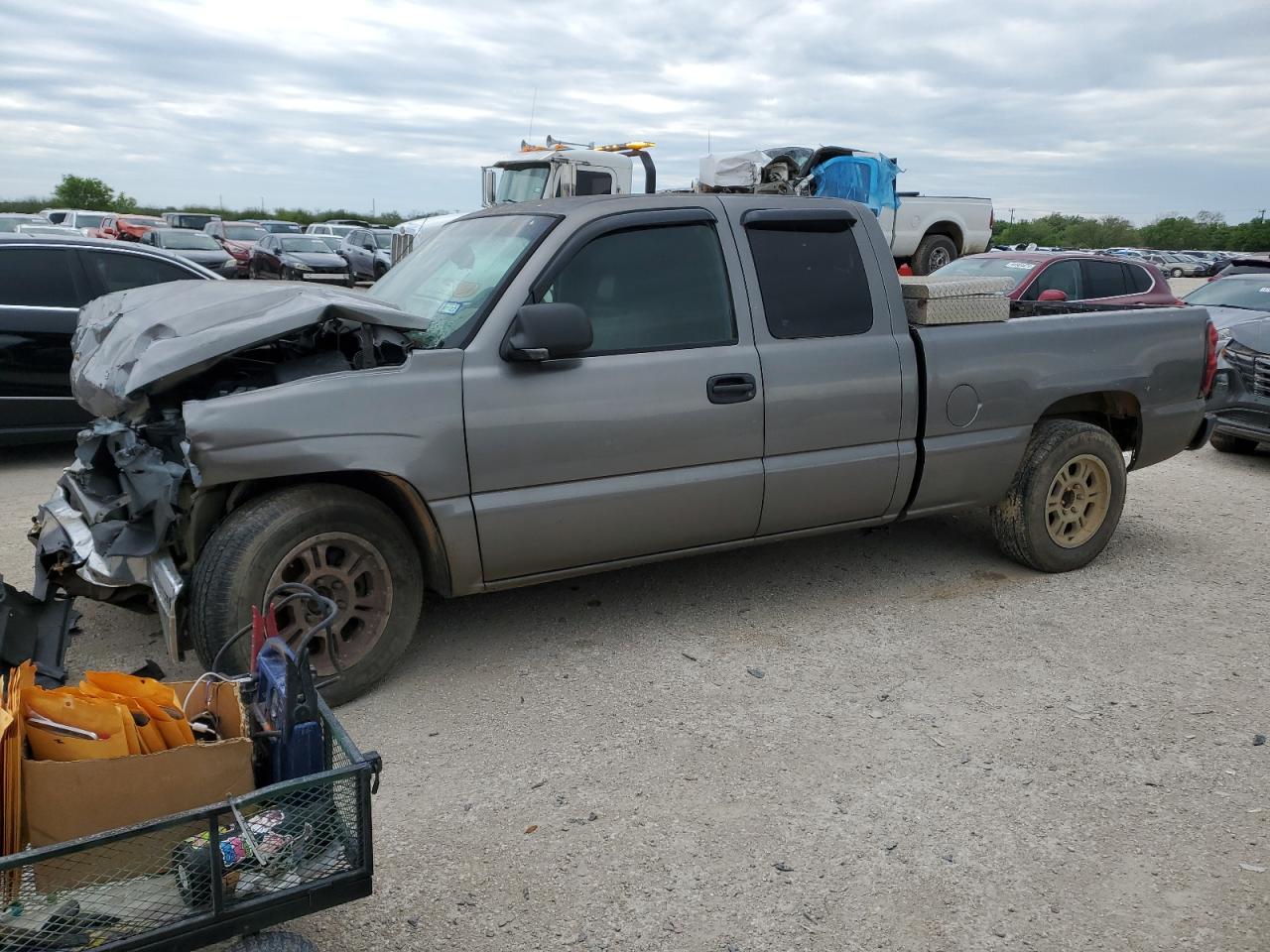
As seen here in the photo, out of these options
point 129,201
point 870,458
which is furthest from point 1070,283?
point 129,201

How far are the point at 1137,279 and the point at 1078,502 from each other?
25.0ft

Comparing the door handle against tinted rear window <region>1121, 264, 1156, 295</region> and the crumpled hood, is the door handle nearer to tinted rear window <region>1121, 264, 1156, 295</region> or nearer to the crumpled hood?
the crumpled hood

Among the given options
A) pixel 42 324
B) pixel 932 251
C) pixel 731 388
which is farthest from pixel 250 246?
pixel 731 388

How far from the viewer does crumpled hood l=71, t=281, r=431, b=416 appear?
12.2 feet

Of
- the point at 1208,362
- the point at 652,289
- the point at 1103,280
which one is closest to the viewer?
the point at 652,289

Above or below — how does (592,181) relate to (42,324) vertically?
above

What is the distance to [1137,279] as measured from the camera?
1194cm

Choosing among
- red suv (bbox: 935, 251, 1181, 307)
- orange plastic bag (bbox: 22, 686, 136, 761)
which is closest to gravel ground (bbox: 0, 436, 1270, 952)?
orange plastic bag (bbox: 22, 686, 136, 761)

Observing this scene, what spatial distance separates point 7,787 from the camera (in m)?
2.19

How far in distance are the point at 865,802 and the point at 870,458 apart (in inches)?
71.7

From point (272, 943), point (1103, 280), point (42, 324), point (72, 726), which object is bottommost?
point (272, 943)

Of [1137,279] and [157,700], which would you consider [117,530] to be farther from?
[1137,279]

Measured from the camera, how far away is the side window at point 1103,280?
11531mm

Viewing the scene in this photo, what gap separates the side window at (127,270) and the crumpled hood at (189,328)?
3689 millimetres
